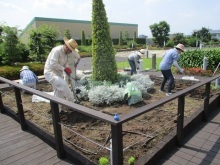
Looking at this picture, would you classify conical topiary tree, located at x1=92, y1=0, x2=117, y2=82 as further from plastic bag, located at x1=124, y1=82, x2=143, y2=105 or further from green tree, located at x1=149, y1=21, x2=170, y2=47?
green tree, located at x1=149, y1=21, x2=170, y2=47

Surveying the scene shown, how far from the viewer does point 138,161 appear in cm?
244

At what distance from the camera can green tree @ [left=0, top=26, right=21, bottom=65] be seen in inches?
414

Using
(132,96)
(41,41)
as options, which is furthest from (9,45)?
(132,96)

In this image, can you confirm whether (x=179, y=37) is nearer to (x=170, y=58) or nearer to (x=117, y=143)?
(x=170, y=58)

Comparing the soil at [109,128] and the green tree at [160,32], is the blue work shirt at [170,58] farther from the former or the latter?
the green tree at [160,32]

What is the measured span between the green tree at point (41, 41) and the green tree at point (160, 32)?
3019 centimetres

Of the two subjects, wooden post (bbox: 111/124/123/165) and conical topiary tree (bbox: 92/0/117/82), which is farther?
conical topiary tree (bbox: 92/0/117/82)

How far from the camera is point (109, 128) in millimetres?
3496

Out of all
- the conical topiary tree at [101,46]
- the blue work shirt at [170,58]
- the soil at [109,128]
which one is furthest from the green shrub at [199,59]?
the conical topiary tree at [101,46]

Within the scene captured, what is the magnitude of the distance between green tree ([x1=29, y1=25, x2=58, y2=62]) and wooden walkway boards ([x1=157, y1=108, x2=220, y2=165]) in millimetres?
10954

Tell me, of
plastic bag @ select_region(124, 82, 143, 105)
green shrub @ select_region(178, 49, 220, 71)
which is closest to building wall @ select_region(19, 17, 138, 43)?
green shrub @ select_region(178, 49, 220, 71)

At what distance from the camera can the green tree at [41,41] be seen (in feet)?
40.3

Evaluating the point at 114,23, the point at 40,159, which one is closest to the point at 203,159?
the point at 40,159

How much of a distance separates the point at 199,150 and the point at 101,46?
3.76 meters
